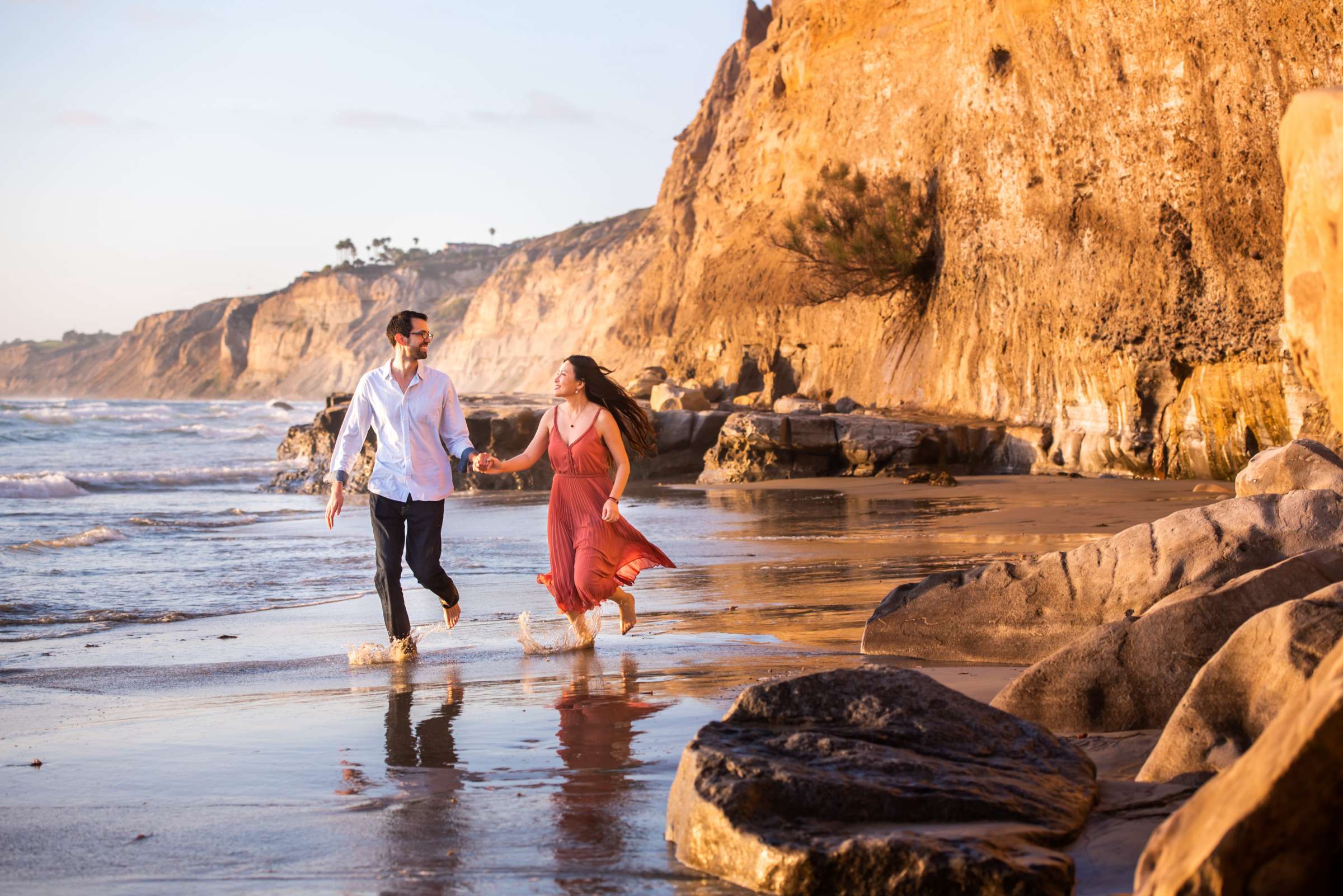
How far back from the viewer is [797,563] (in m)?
9.48

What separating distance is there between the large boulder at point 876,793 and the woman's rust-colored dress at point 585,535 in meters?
3.36

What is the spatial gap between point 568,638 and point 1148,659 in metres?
3.40

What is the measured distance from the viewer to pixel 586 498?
7035 millimetres

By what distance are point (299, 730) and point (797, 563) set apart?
537 cm

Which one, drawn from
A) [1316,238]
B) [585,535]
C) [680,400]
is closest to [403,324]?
[585,535]

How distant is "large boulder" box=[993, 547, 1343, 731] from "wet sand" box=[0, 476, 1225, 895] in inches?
19.1

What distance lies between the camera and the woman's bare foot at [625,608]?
679 cm

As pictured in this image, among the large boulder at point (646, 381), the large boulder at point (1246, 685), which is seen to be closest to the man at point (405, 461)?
the large boulder at point (1246, 685)

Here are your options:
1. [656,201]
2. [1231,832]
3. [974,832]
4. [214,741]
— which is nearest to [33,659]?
[214,741]

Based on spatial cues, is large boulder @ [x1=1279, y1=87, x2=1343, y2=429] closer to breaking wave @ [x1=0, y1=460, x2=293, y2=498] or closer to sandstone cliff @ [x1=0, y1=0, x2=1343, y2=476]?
sandstone cliff @ [x1=0, y1=0, x2=1343, y2=476]

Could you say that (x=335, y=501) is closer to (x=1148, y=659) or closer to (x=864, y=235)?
(x=1148, y=659)

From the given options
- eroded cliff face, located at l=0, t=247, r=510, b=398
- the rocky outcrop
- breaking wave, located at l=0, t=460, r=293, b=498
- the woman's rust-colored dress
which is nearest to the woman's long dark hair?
the woman's rust-colored dress

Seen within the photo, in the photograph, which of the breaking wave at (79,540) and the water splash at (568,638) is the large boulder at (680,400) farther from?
the water splash at (568,638)

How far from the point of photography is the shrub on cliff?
22.6 metres
